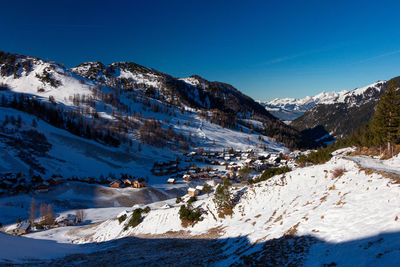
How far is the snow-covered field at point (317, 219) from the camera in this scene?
41.5 feet

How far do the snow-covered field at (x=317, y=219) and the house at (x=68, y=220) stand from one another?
31508 millimetres

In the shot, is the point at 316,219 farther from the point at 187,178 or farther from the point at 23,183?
the point at 23,183

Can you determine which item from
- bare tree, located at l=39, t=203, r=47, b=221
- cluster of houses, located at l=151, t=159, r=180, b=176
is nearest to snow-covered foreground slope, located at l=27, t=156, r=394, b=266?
bare tree, located at l=39, t=203, r=47, b=221

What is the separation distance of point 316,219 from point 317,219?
11 cm

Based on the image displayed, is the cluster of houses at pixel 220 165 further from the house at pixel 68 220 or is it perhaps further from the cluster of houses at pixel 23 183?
the cluster of houses at pixel 23 183

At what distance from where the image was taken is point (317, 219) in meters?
18.1

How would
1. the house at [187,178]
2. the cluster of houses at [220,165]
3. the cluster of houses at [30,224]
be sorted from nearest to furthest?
the cluster of houses at [30,224] < the house at [187,178] < the cluster of houses at [220,165]

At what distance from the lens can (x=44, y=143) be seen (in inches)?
5069

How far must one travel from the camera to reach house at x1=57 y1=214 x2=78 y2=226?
60100 mm

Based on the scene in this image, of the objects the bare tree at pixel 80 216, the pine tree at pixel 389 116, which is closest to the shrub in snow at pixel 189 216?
the pine tree at pixel 389 116

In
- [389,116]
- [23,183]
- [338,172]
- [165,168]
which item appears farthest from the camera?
[165,168]

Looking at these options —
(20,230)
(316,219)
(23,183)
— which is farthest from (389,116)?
(23,183)

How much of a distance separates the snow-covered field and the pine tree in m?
20.0

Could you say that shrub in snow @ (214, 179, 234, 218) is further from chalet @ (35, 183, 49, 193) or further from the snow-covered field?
chalet @ (35, 183, 49, 193)
